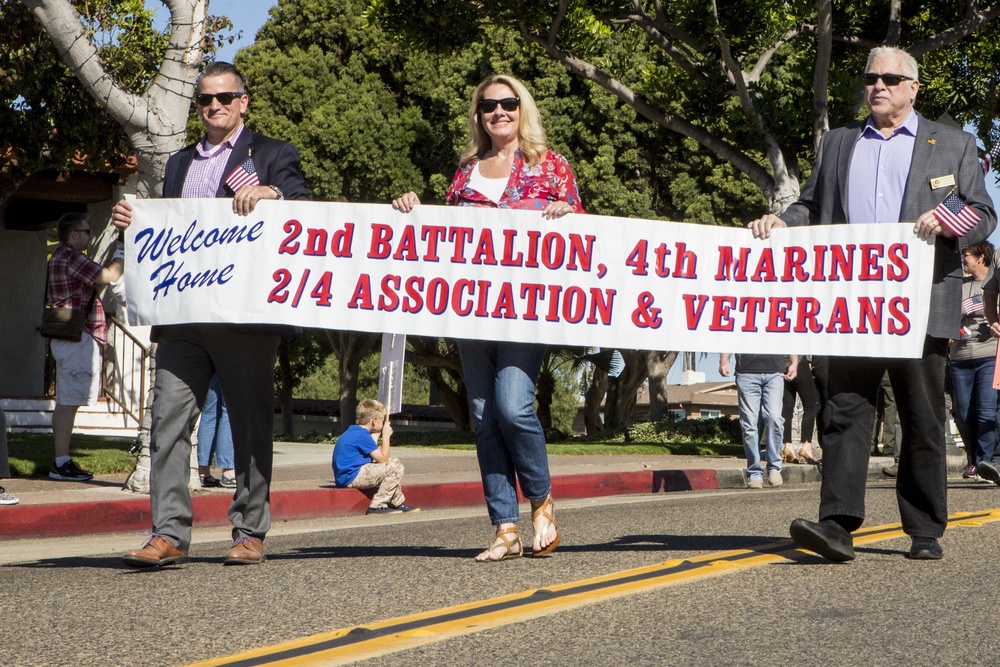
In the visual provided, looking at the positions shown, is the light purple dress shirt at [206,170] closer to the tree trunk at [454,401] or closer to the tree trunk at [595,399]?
the tree trunk at [595,399]

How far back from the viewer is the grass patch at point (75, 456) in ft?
35.1

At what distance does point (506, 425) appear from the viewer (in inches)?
216

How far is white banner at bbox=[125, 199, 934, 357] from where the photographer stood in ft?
18.8

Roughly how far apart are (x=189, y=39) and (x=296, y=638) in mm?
6419

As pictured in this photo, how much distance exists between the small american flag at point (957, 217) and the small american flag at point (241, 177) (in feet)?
9.54

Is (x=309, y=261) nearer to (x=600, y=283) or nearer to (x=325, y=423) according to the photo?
(x=600, y=283)

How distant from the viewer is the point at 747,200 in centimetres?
2820

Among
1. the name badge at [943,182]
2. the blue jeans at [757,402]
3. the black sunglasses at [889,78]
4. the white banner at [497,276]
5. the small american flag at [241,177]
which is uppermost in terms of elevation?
the black sunglasses at [889,78]

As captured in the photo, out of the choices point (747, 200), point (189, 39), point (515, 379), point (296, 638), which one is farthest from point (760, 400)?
point (747, 200)

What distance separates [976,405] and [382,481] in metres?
4.77

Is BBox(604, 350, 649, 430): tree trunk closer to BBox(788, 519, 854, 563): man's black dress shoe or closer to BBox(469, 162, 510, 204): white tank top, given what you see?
BBox(469, 162, 510, 204): white tank top

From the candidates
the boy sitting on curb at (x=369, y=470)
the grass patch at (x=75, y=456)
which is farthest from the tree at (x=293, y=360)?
the boy sitting on curb at (x=369, y=470)

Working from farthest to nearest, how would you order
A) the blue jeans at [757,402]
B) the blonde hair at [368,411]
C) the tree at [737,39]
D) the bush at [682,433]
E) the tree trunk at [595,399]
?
the tree trunk at [595,399] → the bush at [682,433] → the tree at [737,39] → the blue jeans at [757,402] → the blonde hair at [368,411]

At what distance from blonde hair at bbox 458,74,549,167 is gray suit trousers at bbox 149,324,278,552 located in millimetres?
1329
